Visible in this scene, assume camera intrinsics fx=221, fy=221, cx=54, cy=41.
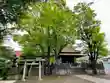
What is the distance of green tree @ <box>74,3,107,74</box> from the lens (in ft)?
78.8

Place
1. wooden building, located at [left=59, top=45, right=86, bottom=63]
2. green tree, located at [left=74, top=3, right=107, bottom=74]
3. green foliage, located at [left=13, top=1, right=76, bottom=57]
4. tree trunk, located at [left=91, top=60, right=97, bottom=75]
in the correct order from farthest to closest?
wooden building, located at [left=59, top=45, right=86, bottom=63], tree trunk, located at [left=91, top=60, right=97, bottom=75], green tree, located at [left=74, top=3, right=107, bottom=74], green foliage, located at [left=13, top=1, right=76, bottom=57]

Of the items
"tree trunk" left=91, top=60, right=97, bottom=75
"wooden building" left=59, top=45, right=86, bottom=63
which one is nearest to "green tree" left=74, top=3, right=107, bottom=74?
"tree trunk" left=91, top=60, right=97, bottom=75

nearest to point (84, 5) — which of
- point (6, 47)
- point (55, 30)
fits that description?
point (55, 30)

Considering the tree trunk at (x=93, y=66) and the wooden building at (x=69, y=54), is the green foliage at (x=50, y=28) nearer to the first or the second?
the wooden building at (x=69, y=54)

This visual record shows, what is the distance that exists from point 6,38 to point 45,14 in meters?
14.8

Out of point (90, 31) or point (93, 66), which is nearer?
point (90, 31)

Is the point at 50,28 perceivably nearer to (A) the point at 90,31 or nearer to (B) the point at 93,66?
(A) the point at 90,31

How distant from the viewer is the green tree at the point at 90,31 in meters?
24.0

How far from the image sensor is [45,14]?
20031 mm

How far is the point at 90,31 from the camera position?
2473 cm

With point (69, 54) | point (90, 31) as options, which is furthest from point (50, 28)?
point (69, 54)

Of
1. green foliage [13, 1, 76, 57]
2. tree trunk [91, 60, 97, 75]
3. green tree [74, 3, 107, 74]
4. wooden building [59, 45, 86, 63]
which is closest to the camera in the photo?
green foliage [13, 1, 76, 57]

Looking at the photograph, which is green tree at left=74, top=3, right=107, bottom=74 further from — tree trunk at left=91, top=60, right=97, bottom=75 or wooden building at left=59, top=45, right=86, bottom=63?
wooden building at left=59, top=45, right=86, bottom=63

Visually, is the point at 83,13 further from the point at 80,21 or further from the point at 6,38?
the point at 6,38
